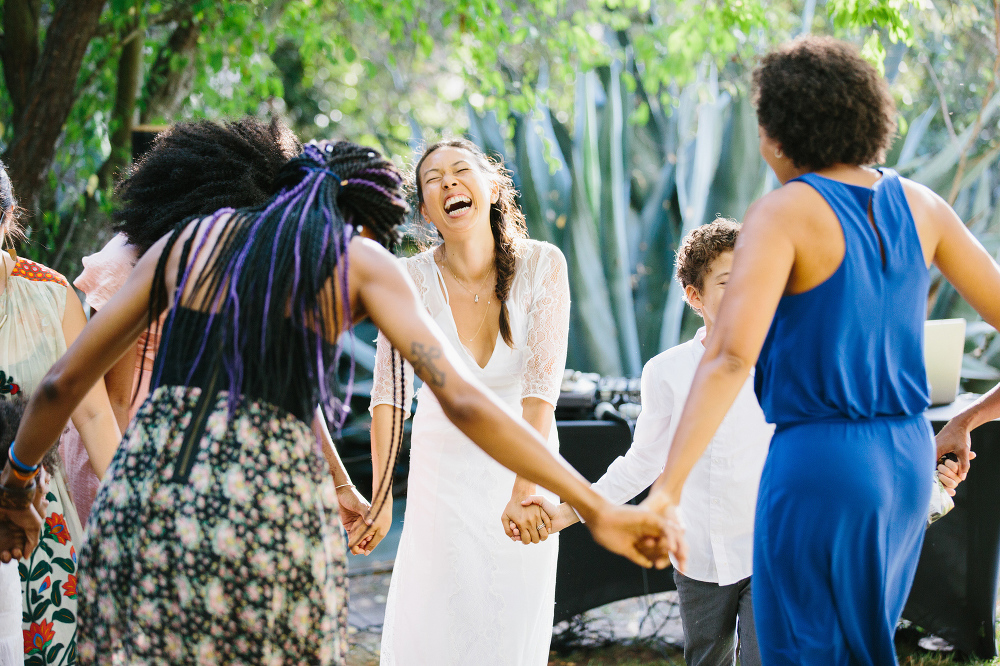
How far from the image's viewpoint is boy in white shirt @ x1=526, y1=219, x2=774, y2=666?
276cm

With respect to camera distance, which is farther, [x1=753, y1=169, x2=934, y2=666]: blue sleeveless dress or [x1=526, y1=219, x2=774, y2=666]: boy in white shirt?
[x1=526, y1=219, x2=774, y2=666]: boy in white shirt

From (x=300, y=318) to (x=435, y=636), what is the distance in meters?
1.59

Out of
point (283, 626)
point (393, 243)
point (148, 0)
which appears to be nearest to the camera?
point (283, 626)

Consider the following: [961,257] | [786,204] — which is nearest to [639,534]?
[786,204]

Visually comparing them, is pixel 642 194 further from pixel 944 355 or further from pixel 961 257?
pixel 961 257

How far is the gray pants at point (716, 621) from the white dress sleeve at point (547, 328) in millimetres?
805

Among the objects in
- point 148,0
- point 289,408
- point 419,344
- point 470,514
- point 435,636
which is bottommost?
point 435,636

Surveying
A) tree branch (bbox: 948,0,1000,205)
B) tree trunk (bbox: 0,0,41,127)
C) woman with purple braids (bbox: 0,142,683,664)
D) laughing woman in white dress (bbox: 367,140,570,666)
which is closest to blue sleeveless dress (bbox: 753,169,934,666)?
woman with purple braids (bbox: 0,142,683,664)

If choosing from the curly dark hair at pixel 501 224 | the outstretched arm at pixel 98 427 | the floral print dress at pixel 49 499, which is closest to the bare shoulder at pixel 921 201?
the curly dark hair at pixel 501 224

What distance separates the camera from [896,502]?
1.87 m

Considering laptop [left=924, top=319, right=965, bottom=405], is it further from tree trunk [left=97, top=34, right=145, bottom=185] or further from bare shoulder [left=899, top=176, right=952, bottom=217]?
tree trunk [left=97, top=34, right=145, bottom=185]

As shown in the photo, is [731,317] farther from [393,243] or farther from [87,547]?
[87,547]

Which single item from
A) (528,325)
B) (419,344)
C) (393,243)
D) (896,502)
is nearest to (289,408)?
(419,344)

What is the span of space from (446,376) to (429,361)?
46mm
